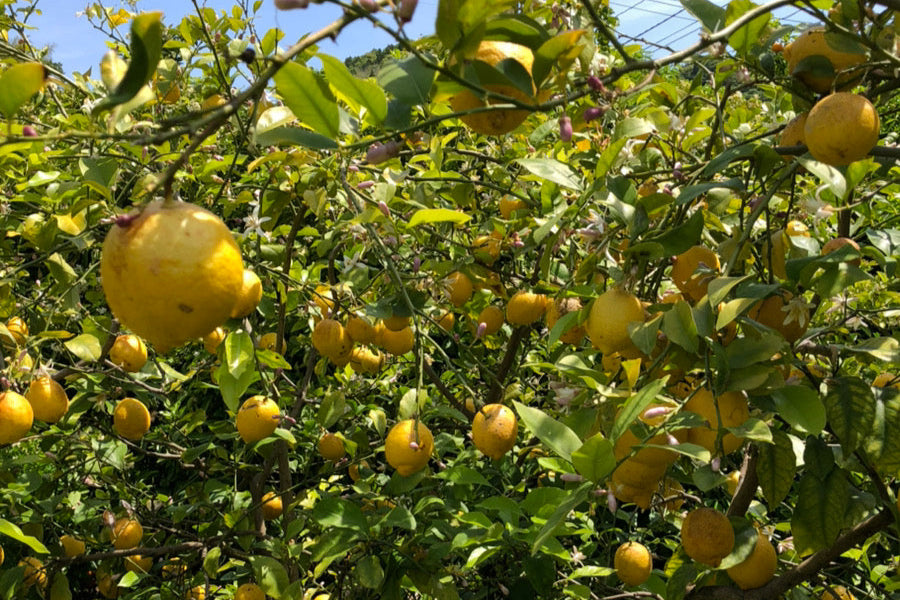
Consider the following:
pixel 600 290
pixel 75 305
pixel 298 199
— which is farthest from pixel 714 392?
pixel 75 305

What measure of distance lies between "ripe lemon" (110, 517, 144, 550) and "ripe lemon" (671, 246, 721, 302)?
1726 mm

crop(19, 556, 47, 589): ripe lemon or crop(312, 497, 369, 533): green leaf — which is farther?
crop(19, 556, 47, 589): ripe lemon

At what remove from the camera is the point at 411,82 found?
2.28ft

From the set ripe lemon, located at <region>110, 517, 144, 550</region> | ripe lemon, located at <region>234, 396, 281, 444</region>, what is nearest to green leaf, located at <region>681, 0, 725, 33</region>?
ripe lemon, located at <region>234, 396, 281, 444</region>

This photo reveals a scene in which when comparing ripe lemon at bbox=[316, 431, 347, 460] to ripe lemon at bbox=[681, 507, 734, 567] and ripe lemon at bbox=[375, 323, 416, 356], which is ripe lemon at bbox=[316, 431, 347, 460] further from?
ripe lemon at bbox=[681, 507, 734, 567]

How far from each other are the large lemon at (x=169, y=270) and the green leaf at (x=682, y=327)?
19.5 inches

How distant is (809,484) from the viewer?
44.0 inches

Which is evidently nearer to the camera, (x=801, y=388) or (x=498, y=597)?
(x=801, y=388)

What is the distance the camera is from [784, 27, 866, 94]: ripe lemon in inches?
36.2

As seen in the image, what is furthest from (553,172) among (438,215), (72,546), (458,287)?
(72,546)

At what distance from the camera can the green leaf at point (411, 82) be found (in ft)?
2.26

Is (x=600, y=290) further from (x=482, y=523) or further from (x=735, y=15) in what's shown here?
(x=735, y=15)

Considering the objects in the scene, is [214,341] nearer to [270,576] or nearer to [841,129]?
[270,576]

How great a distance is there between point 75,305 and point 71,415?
0.54 meters
